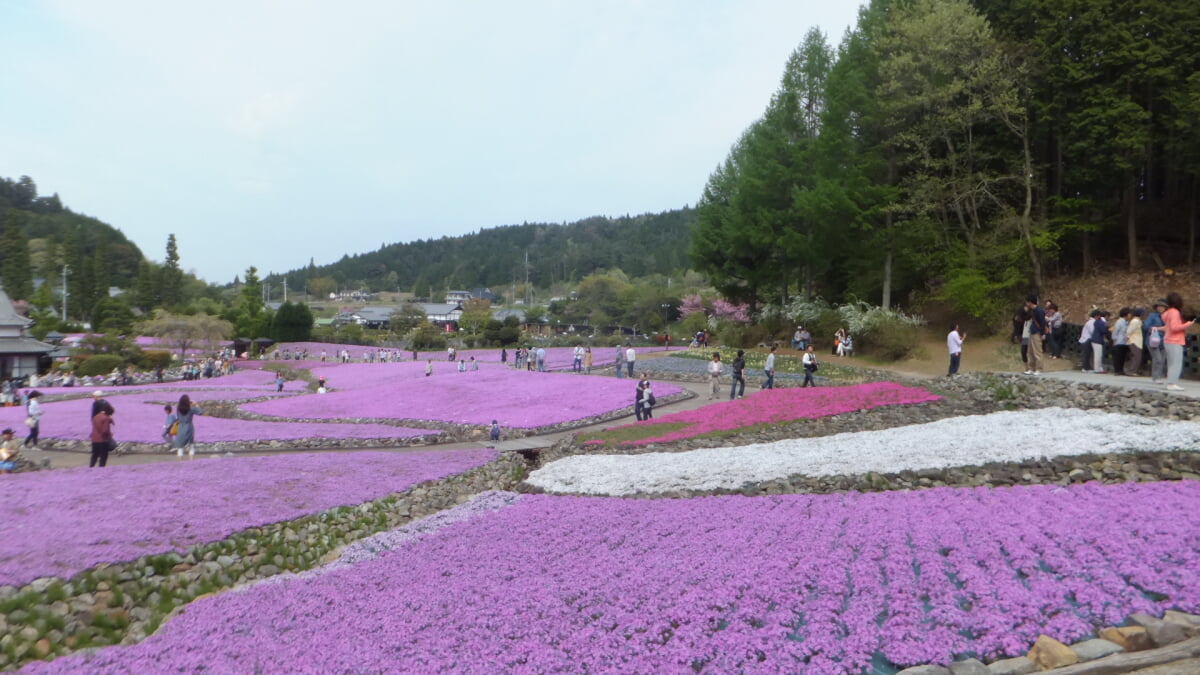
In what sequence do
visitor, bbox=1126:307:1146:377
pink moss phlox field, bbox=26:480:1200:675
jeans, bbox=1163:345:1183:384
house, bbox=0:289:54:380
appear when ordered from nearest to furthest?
pink moss phlox field, bbox=26:480:1200:675, jeans, bbox=1163:345:1183:384, visitor, bbox=1126:307:1146:377, house, bbox=0:289:54:380

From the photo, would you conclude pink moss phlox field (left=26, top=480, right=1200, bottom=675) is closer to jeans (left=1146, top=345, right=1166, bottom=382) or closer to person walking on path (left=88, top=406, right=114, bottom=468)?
jeans (left=1146, top=345, right=1166, bottom=382)

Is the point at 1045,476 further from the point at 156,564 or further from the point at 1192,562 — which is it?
the point at 156,564

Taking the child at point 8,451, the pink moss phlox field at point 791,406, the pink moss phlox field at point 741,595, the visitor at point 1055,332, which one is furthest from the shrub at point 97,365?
the visitor at point 1055,332

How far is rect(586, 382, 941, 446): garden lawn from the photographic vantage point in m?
21.8

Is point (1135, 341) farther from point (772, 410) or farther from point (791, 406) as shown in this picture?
point (772, 410)

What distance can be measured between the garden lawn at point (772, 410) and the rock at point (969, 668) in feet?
49.0

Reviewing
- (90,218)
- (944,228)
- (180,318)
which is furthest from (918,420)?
(90,218)

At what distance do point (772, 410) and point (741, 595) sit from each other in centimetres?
1543

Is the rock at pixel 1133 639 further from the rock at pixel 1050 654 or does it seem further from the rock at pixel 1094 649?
the rock at pixel 1050 654

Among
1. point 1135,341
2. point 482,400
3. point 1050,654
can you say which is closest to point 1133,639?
point 1050,654

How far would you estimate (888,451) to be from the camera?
15531mm

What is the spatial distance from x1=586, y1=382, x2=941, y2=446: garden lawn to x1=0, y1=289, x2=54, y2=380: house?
187 ft

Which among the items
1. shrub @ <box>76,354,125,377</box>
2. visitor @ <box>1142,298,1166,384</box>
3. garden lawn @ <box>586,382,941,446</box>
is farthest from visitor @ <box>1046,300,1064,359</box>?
shrub @ <box>76,354,125,377</box>

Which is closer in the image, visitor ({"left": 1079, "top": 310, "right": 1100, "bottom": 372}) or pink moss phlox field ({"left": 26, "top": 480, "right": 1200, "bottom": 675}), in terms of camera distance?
pink moss phlox field ({"left": 26, "top": 480, "right": 1200, "bottom": 675})
